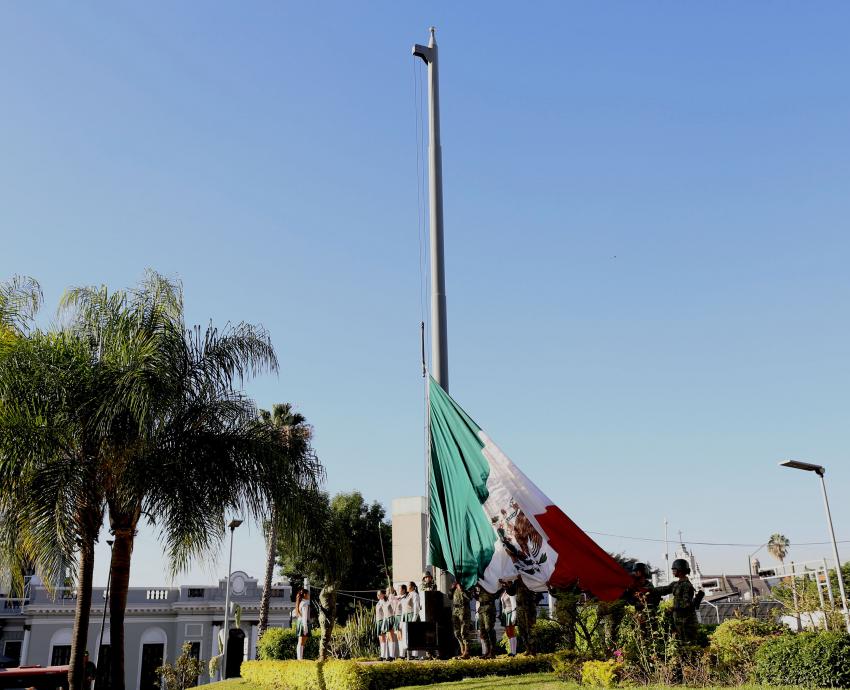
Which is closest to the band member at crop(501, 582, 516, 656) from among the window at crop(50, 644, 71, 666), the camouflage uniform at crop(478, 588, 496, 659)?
the camouflage uniform at crop(478, 588, 496, 659)

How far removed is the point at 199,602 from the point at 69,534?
98.3 feet

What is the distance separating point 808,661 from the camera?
893cm

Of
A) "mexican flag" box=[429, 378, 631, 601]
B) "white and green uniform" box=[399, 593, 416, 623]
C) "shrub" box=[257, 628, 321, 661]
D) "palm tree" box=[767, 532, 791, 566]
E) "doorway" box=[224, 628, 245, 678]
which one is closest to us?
"mexican flag" box=[429, 378, 631, 601]

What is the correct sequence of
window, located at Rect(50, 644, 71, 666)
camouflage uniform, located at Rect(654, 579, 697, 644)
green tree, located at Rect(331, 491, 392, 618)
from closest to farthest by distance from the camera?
camouflage uniform, located at Rect(654, 579, 697, 644) → window, located at Rect(50, 644, 71, 666) → green tree, located at Rect(331, 491, 392, 618)

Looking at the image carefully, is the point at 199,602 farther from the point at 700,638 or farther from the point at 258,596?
the point at 700,638

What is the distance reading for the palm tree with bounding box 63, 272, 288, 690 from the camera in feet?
52.4

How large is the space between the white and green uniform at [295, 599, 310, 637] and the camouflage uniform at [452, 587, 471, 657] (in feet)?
15.2

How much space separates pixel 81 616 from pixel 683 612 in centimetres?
1221

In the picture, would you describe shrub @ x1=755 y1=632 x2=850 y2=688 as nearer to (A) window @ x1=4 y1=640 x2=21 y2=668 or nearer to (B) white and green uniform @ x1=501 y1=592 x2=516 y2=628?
(B) white and green uniform @ x1=501 y1=592 x2=516 y2=628

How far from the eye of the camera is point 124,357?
16359mm

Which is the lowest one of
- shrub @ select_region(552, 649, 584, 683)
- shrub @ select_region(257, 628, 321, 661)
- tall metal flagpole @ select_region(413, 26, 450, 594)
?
shrub @ select_region(257, 628, 321, 661)

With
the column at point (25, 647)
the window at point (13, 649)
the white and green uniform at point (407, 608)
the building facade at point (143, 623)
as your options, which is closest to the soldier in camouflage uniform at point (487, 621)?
the white and green uniform at point (407, 608)

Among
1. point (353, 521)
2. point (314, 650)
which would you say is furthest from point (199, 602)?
point (314, 650)

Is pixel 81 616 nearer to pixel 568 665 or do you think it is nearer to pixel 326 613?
pixel 326 613
